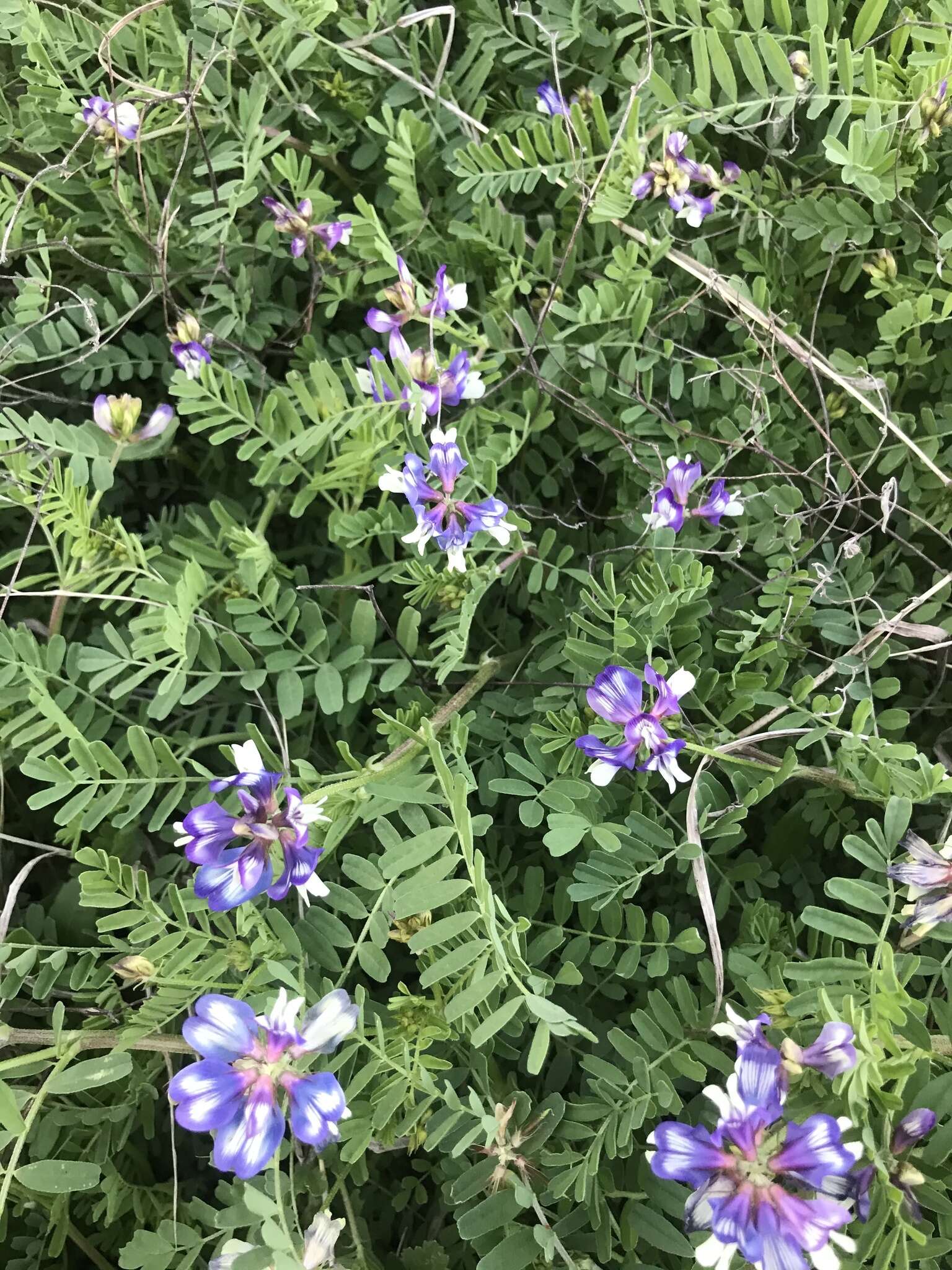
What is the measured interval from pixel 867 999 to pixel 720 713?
0.93 ft

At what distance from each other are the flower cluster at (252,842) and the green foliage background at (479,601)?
0.22 feet

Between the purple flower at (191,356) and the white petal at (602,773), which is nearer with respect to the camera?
the white petal at (602,773)

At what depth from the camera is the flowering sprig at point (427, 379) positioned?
919 millimetres

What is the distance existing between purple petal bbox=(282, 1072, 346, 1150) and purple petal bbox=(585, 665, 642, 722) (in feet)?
1.13

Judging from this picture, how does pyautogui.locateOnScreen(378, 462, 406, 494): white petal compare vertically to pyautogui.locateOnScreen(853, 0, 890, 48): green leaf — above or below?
below

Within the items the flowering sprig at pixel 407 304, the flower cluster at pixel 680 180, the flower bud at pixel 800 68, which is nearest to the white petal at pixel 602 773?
the flowering sprig at pixel 407 304

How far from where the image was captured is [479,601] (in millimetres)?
949

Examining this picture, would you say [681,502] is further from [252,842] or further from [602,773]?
[252,842]

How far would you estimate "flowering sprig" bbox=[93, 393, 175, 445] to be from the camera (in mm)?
994

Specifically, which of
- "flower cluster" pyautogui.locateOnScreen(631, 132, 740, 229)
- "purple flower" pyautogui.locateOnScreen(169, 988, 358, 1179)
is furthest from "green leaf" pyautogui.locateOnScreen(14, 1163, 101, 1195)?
"flower cluster" pyautogui.locateOnScreen(631, 132, 740, 229)

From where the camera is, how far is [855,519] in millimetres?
938

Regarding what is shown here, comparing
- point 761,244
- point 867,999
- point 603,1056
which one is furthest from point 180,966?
point 761,244

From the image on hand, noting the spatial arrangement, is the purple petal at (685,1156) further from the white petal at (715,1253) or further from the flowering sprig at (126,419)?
the flowering sprig at (126,419)

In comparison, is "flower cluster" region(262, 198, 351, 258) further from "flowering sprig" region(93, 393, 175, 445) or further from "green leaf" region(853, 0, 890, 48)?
"green leaf" region(853, 0, 890, 48)
